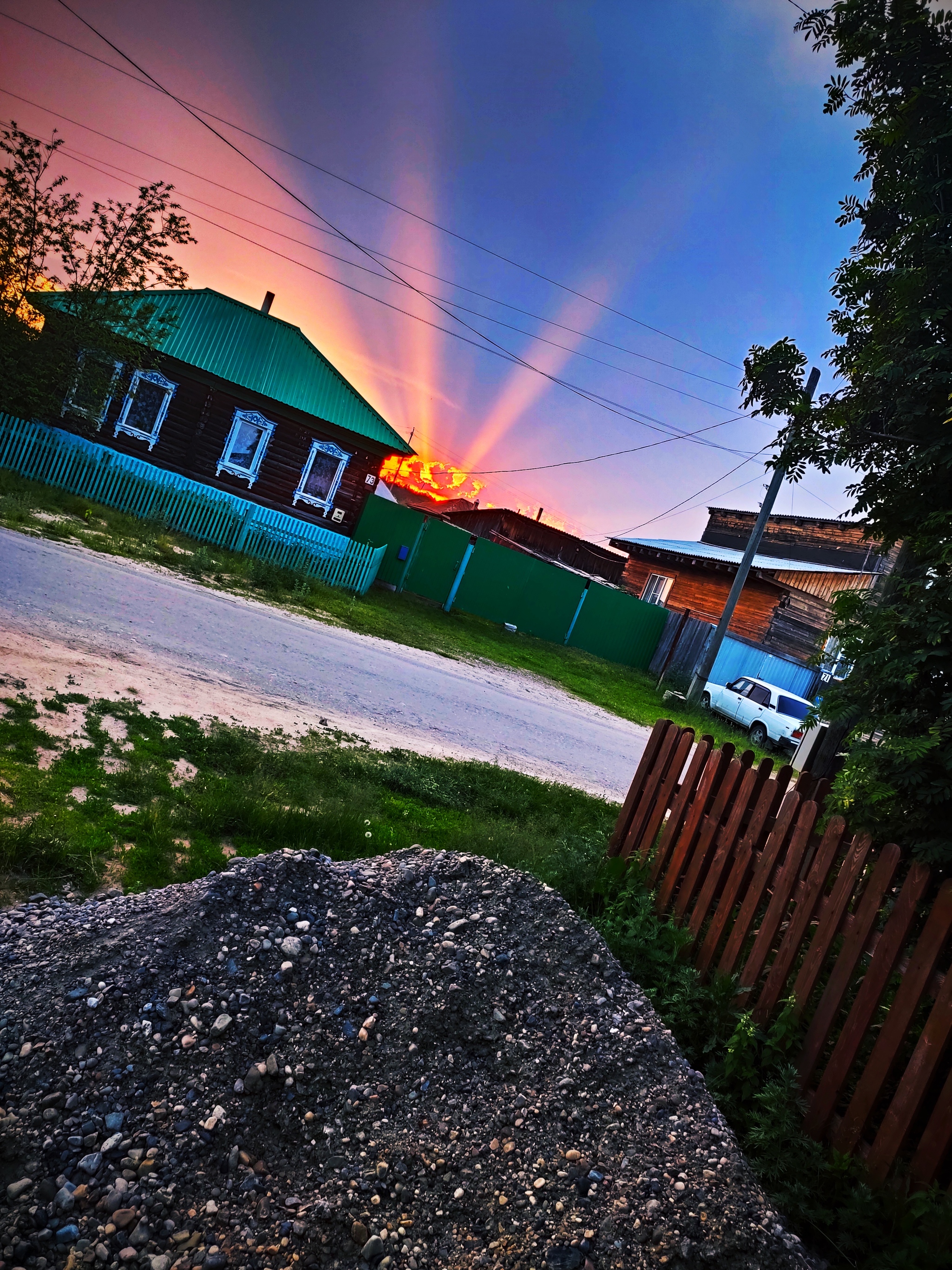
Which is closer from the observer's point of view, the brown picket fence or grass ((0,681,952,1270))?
grass ((0,681,952,1270))

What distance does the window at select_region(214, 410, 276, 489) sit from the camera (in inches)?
805

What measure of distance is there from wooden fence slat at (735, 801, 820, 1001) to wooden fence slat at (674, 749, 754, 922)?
1.79 feet

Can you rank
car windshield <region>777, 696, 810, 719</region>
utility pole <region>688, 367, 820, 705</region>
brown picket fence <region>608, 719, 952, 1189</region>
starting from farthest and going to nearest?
car windshield <region>777, 696, 810, 719</region>, utility pole <region>688, 367, 820, 705</region>, brown picket fence <region>608, 719, 952, 1189</region>

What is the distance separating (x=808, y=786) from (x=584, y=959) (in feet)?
5.73

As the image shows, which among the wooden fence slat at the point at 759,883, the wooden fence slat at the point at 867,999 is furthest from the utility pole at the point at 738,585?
the wooden fence slat at the point at 867,999

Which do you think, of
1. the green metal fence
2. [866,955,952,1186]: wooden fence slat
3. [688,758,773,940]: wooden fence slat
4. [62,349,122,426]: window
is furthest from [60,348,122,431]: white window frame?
[866,955,952,1186]: wooden fence slat

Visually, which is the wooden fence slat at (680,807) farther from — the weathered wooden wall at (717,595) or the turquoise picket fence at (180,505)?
the weathered wooden wall at (717,595)

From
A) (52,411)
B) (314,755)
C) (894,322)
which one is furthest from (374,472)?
(894,322)

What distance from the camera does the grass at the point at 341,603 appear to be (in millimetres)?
12734

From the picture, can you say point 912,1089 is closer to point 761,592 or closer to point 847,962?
point 847,962

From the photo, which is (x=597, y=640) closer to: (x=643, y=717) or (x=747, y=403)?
(x=643, y=717)

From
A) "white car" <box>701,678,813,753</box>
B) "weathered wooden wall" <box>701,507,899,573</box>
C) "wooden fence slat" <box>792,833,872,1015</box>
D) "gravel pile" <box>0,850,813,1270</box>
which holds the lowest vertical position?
"gravel pile" <box>0,850,813,1270</box>

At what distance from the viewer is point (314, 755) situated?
5766 millimetres

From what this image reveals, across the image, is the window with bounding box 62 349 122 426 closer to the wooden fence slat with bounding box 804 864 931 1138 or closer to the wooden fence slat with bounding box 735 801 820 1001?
the wooden fence slat with bounding box 735 801 820 1001
